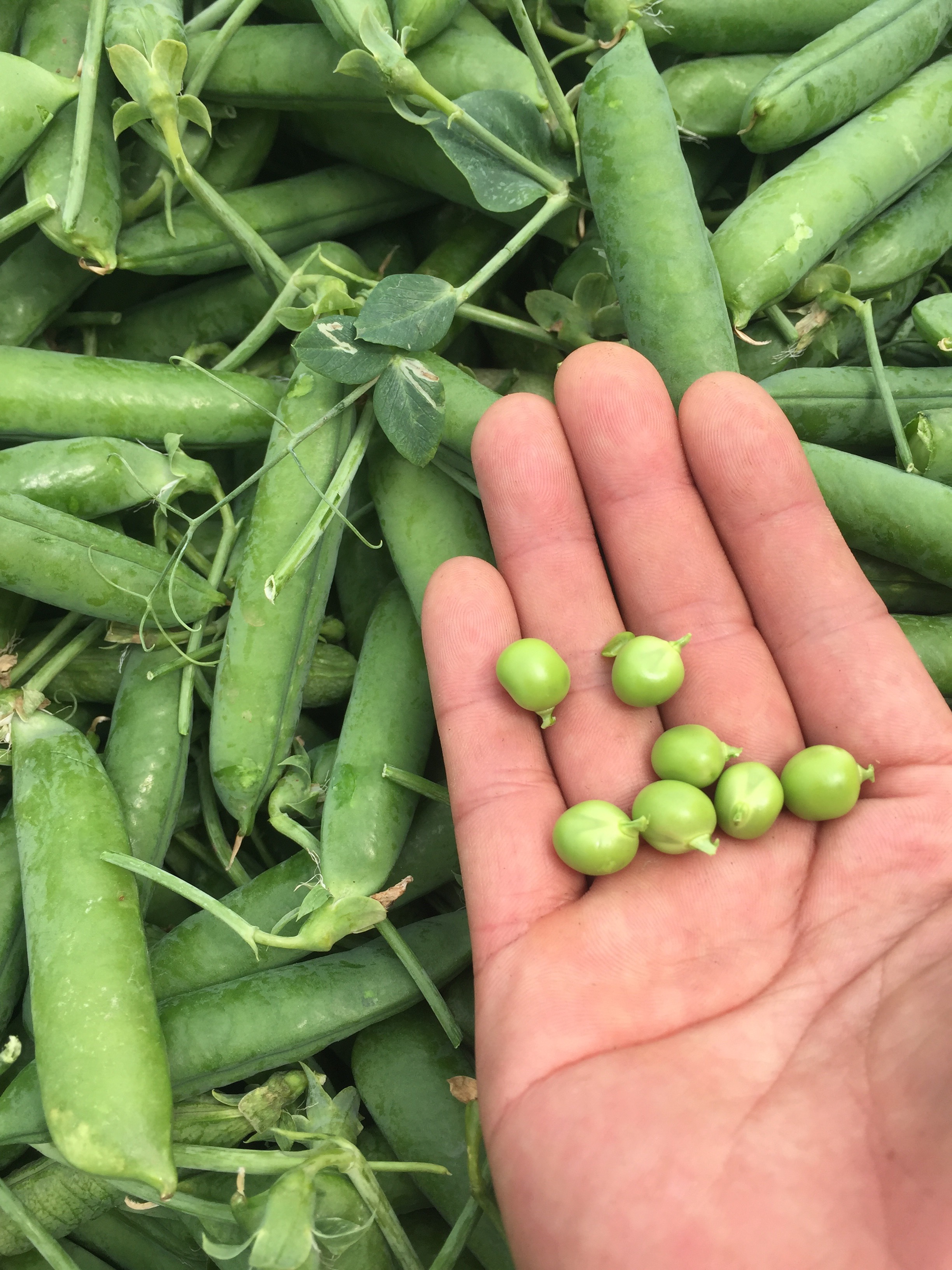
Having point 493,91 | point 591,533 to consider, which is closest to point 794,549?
point 591,533

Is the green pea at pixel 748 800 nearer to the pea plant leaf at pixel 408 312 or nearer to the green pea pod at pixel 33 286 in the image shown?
the pea plant leaf at pixel 408 312

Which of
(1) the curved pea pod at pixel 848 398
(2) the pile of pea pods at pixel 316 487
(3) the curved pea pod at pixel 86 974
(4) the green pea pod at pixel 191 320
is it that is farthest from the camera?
(4) the green pea pod at pixel 191 320

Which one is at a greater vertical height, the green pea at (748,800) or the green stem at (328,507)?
the green stem at (328,507)

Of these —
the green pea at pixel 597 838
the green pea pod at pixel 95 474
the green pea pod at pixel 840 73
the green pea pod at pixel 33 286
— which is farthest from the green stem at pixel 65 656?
the green pea pod at pixel 840 73

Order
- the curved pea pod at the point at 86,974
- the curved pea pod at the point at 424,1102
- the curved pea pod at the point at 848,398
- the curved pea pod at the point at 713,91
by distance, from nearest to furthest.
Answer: the curved pea pod at the point at 86,974
the curved pea pod at the point at 424,1102
the curved pea pod at the point at 848,398
the curved pea pod at the point at 713,91

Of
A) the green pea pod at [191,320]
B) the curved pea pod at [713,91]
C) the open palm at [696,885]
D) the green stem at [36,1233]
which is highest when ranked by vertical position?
the curved pea pod at [713,91]

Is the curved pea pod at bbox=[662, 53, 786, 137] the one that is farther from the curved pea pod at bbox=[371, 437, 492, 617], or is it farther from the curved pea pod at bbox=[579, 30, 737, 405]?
the curved pea pod at bbox=[371, 437, 492, 617]
